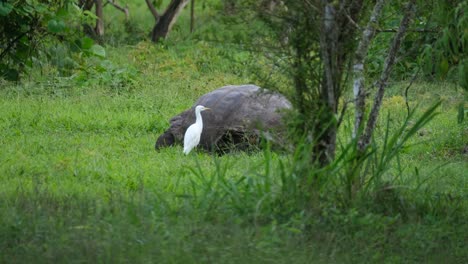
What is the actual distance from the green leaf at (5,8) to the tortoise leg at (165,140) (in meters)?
2.74

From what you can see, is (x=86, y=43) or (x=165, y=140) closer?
(x=165, y=140)

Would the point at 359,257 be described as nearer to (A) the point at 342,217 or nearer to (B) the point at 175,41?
(A) the point at 342,217

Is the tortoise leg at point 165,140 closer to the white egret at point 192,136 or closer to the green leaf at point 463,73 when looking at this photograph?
the white egret at point 192,136

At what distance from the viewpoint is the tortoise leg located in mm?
9141

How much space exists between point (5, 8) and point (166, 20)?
23.3 ft

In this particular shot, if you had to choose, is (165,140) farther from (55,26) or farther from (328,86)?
(328,86)

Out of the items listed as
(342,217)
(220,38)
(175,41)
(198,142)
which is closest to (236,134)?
(198,142)

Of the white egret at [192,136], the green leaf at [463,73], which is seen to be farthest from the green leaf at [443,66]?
the white egret at [192,136]

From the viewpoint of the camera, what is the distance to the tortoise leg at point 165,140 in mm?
9141

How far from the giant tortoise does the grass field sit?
0.79 ft

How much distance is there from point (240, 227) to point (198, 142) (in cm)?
338

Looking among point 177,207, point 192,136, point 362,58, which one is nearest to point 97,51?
point 192,136

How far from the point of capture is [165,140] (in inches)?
364

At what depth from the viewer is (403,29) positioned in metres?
6.40
